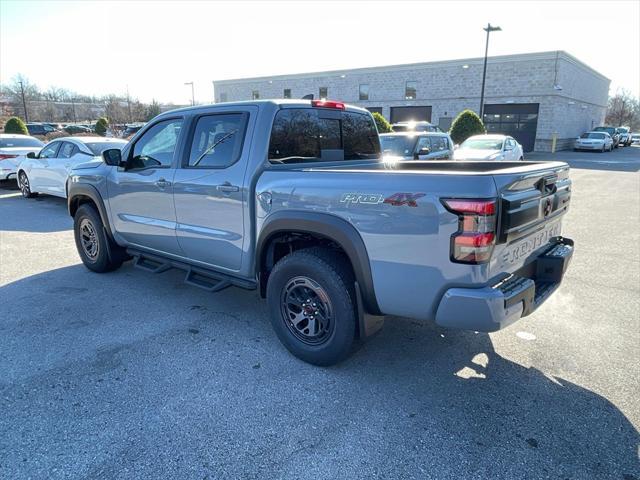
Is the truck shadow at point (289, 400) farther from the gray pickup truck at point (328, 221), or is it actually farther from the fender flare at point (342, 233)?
the fender flare at point (342, 233)

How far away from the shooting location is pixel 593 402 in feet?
10.0

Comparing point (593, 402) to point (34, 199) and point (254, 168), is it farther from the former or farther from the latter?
point (34, 199)

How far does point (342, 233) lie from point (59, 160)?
9743mm

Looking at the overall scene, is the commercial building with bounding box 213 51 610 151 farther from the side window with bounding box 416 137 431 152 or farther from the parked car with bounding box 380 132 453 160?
the side window with bounding box 416 137 431 152

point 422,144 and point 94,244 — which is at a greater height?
point 422,144

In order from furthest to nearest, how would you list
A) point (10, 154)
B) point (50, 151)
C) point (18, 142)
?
point (18, 142) < point (10, 154) < point (50, 151)

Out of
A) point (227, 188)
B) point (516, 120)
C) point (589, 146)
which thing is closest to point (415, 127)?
point (516, 120)

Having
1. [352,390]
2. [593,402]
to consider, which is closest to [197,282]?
[352,390]

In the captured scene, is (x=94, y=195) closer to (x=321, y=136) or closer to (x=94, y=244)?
(x=94, y=244)

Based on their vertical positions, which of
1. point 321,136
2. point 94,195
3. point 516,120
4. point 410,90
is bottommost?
point 94,195

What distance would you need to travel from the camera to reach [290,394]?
10.3 ft

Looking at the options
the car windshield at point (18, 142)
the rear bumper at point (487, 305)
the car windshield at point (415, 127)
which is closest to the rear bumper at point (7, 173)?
the car windshield at point (18, 142)

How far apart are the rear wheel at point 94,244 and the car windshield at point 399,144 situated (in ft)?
24.6

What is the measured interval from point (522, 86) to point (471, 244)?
35436 millimetres
